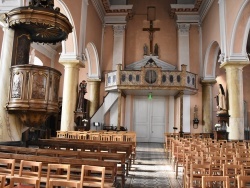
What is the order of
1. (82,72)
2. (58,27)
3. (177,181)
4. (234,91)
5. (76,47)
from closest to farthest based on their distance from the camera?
(177,181), (58,27), (234,91), (76,47), (82,72)

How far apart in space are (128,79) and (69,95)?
4.04 m

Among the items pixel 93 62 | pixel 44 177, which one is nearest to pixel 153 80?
pixel 93 62

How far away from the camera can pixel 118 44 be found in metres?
17.6

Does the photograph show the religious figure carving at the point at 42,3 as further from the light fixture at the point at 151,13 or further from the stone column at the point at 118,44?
the light fixture at the point at 151,13

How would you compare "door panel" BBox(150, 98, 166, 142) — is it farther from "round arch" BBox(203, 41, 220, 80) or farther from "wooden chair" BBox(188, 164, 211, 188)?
"wooden chair" BBox(188, 164, 211, 188)

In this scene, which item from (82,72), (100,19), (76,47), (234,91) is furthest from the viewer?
(82,72)

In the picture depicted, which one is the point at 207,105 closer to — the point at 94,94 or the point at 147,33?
the point at 147,33

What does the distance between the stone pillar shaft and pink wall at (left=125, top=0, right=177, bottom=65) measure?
655cm

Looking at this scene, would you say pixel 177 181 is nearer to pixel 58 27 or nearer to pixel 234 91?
pixel 58 27

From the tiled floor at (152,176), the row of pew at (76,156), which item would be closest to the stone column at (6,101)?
the row of pew at (76,156)

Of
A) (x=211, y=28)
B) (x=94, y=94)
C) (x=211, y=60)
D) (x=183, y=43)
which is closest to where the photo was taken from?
(x=211, y=28)

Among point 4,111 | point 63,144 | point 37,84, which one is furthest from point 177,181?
point 4,111

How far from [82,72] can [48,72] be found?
12370mm

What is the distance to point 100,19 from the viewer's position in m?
17.0
